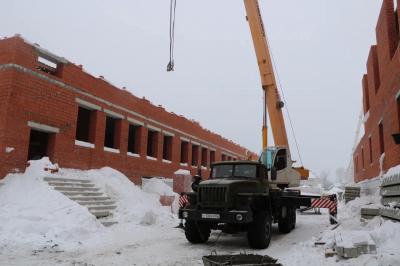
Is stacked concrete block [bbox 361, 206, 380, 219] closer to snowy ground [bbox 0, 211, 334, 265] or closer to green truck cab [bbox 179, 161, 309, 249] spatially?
snowy ground [bbox 0, 211, 334, 265]

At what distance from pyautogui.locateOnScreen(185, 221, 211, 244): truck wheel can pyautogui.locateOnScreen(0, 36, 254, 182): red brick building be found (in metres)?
7.59

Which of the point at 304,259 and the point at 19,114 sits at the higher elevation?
the point at 19,114

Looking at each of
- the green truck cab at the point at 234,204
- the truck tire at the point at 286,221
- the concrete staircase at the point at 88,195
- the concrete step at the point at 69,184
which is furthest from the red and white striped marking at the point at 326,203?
the concrete step at the point at 69,184

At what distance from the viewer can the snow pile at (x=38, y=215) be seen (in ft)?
33.2

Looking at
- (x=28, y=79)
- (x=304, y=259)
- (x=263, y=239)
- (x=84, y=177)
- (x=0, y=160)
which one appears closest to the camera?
(x=304, y=259)

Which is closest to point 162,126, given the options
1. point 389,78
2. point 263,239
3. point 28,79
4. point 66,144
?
point 66,144

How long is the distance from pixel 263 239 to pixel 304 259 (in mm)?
2051

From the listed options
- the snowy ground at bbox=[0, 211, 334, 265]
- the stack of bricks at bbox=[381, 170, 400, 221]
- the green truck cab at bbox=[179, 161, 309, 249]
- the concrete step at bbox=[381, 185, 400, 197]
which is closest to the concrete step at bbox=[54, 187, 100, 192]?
the snowy ground at bbox=[0, 211, 334, 265]

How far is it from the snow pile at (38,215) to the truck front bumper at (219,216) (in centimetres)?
331

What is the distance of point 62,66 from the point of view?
1686cm

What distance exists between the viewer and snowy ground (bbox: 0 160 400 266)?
8125 mm

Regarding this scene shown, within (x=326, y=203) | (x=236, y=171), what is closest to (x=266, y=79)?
(x=326, y=203)

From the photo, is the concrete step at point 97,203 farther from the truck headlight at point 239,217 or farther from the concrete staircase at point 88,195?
the truck headlight at point 239,217

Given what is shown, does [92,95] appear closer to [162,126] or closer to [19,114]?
[19,114]
